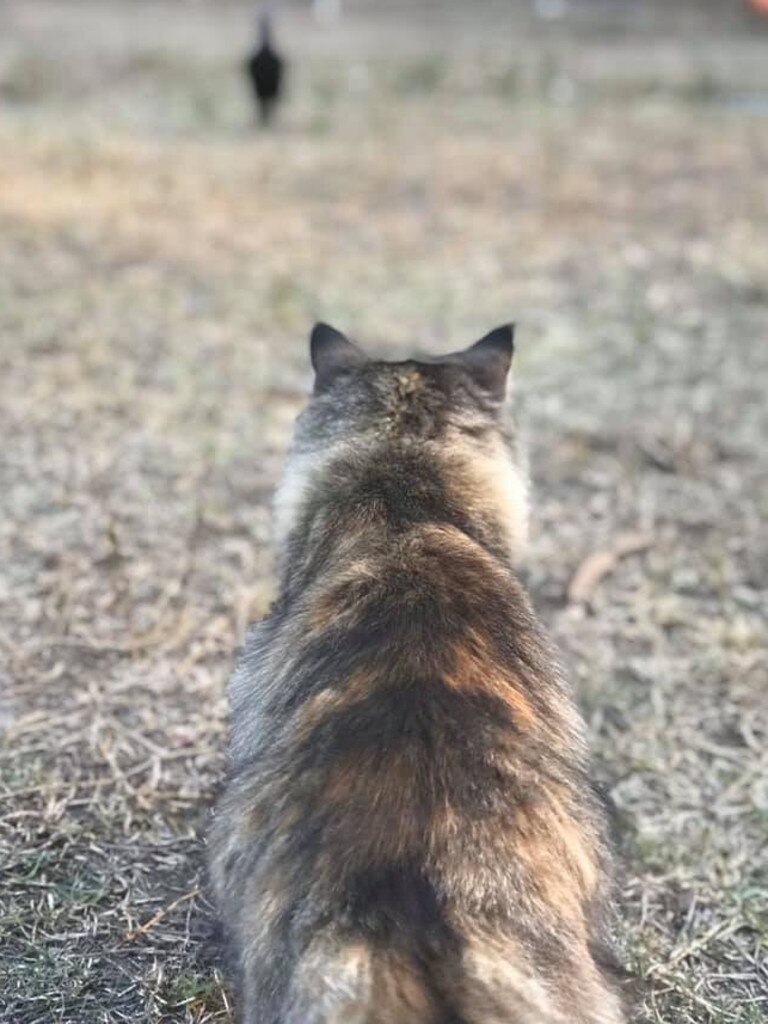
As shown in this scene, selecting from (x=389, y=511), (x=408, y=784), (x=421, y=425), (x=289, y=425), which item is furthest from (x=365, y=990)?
(x=289, y=425)

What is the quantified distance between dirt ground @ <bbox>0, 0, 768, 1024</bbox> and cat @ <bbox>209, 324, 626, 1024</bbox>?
80 cm

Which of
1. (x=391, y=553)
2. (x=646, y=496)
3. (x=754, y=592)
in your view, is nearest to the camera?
(x=391, y=553)

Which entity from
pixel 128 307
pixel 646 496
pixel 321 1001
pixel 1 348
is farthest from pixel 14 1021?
pixel 128 307

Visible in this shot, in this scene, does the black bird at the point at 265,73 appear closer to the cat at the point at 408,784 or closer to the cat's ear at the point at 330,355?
the cat's ear at the point at 330,355

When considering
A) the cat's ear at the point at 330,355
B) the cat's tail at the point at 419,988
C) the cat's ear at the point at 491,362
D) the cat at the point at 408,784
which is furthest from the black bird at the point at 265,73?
the cat's tail at the point at 419,988

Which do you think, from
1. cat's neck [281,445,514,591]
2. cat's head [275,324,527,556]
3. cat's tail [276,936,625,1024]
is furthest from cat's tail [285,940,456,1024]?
cat's head [275,324,527,556]

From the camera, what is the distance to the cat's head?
3.11 metres

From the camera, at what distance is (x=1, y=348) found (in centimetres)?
640

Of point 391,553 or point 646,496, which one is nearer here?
point 391,553

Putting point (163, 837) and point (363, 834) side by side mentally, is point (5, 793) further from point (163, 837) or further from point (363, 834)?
point (363, 834)

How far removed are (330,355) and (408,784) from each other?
5.69ft

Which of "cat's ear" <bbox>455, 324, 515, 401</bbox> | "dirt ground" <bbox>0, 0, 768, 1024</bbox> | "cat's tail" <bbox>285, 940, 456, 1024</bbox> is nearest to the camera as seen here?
"cat's tail" <bbox>285, 940, 456, 1024</bbox>

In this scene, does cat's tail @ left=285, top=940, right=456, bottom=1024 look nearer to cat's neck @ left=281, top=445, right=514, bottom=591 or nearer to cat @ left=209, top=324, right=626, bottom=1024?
cat @ left=209, top=324, right=626, bottom=1024

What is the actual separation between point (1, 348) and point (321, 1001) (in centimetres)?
517
